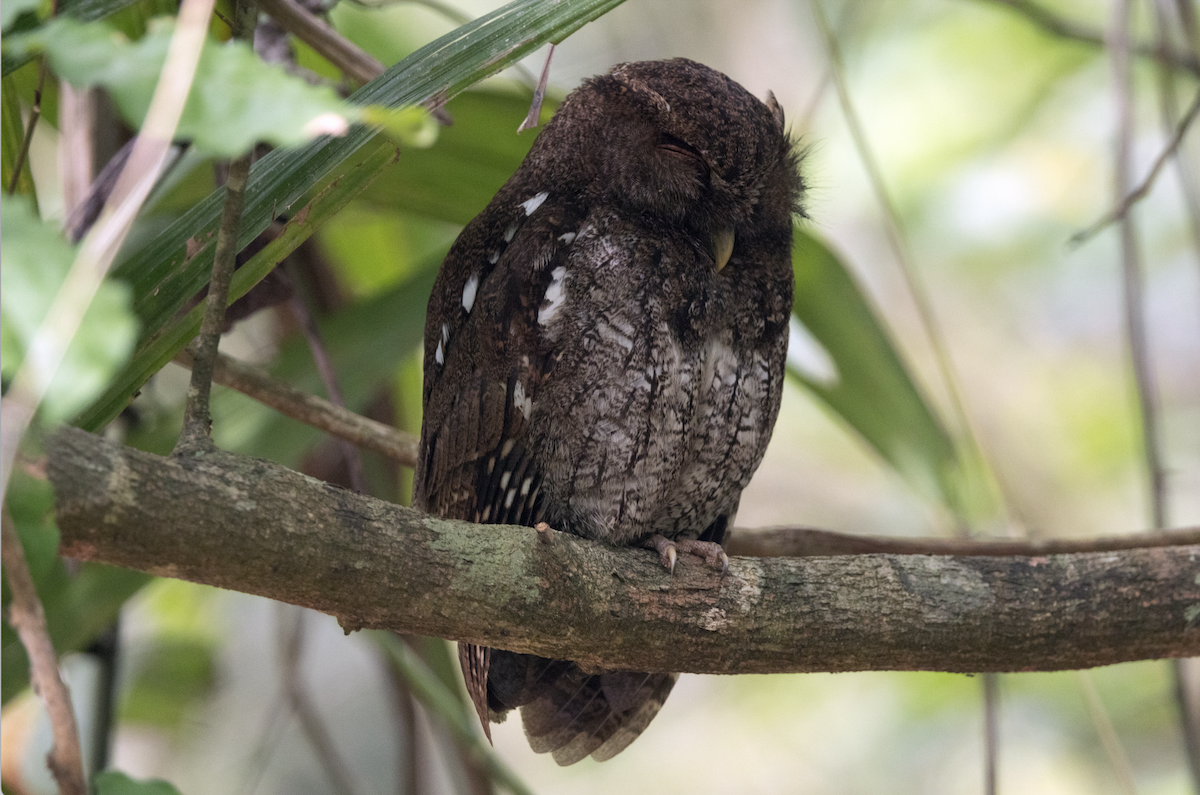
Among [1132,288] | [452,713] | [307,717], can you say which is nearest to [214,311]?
[452,713]

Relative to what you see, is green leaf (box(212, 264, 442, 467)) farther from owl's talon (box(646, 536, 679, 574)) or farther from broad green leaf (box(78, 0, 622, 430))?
broad green leaf (box(78, 0, 622, 430))

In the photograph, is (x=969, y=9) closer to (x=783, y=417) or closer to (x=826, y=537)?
(x=783, y=417)

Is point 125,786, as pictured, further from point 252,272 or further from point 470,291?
point 470,291

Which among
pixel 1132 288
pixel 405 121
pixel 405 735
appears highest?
pixel 1132 288

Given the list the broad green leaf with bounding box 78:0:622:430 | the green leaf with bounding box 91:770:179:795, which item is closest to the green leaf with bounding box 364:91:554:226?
the broad green leaf with bounding box 78:0:622:430

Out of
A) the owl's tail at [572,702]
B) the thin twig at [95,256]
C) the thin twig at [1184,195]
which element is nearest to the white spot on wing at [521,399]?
the owl's tail at [572,702]
